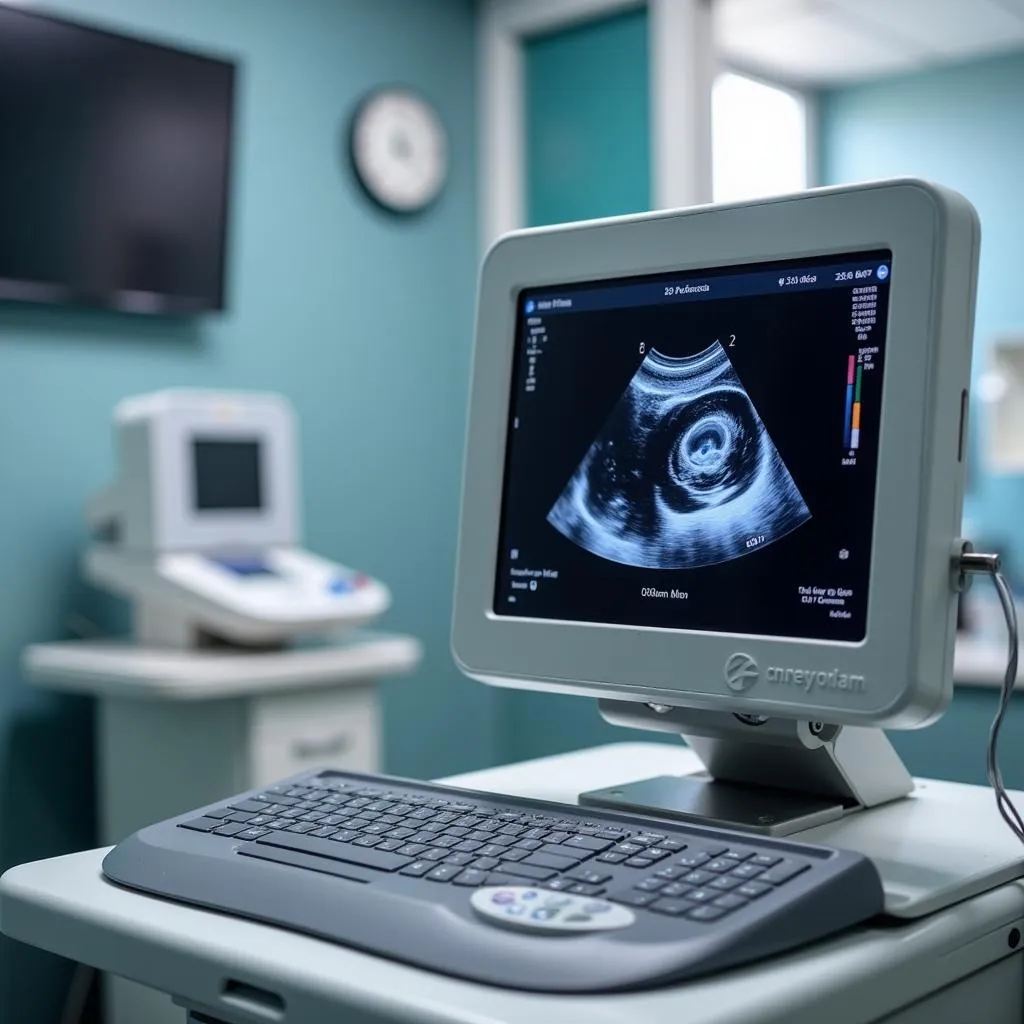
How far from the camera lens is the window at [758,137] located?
3.84 meters

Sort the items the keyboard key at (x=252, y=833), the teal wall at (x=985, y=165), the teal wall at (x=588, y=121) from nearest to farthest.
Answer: the keyboard key at (x=252, y=833) → the teal wall at (x=588, y=121) → the teal wall at (x=985, y=165)

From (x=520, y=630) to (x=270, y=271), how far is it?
2041mm

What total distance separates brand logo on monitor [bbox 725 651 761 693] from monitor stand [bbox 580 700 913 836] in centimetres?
6

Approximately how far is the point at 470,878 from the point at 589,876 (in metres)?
0.07

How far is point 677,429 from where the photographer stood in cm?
94

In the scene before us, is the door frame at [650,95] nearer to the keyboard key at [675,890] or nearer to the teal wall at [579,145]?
the teal wall at [579,145]

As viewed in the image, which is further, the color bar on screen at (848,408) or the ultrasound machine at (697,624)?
the color bar on screen at (848,408)

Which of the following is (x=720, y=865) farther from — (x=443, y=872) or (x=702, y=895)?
(x=443, y=872)

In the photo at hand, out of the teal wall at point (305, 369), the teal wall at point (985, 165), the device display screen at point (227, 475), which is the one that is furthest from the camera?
the teal wall at point (985, 165)

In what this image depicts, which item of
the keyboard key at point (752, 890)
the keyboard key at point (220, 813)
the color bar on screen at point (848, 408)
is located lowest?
the keyboard key at point (220, 813)

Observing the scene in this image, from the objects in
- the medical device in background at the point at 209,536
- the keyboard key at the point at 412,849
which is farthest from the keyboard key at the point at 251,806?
the medical device in background at the point at 209,536

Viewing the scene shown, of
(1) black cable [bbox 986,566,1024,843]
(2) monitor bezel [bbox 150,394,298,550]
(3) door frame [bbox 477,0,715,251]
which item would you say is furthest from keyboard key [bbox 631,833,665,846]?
(3) door frame [bbox 477,0,715,251]

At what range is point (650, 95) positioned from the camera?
310 centimetres

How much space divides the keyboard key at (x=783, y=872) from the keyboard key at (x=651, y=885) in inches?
2.1
